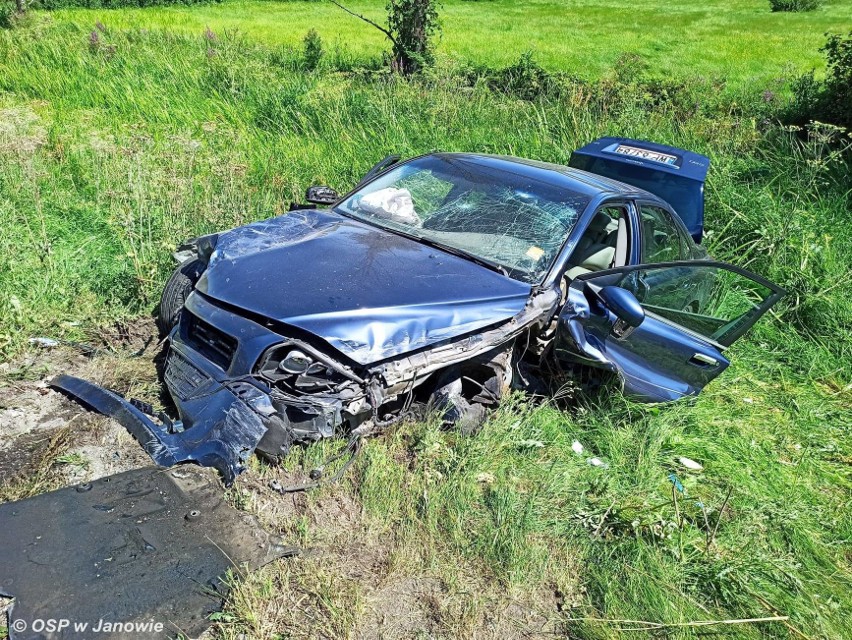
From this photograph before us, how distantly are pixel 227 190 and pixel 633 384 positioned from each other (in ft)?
12.9

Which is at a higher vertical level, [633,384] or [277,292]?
[277,292]

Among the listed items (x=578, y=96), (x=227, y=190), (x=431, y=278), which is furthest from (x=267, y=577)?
(x=578, y=96)

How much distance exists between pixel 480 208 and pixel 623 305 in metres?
1.14

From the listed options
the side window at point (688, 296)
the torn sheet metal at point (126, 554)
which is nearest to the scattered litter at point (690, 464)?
the side window at point (688, 296)

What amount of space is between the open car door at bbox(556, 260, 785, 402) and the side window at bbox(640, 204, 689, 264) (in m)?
0.52

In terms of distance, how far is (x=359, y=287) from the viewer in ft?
11.3

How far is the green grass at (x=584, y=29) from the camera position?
1619cm

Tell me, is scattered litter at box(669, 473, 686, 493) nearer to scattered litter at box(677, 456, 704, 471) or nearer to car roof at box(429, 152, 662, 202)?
scattered litter at box(677, 456, 704, 471)

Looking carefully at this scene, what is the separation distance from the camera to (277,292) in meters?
3.36

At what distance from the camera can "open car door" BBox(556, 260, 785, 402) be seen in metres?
3.87

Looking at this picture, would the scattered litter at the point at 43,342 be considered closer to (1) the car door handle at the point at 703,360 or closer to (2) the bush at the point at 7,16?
(1) the car door handle at the point at 703,360

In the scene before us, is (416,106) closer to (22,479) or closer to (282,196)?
(282,196)

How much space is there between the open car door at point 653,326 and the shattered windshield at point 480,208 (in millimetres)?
355

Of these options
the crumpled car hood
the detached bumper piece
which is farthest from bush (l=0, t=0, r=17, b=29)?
the detached bumper piece
